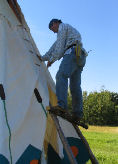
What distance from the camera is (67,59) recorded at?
3.27 m

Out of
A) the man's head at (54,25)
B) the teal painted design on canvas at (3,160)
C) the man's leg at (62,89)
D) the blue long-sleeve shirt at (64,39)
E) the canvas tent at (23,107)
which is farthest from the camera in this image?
the man's head at (54,25)

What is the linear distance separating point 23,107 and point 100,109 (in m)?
39.7

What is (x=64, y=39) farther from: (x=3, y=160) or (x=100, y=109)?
(x=100, y=109)

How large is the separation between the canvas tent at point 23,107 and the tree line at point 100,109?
3564 cm

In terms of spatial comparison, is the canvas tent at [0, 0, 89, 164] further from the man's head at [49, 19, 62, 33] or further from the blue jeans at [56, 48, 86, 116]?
the man's head at [49, 19, 62, 33]

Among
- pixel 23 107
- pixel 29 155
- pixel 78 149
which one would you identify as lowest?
pixel 78 149

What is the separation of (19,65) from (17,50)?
288 mm

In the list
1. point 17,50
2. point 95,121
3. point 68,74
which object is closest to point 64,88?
point 68,74

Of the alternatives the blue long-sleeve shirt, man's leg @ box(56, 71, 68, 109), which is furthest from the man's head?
man's leg @ box(56, 71, 68, 109)

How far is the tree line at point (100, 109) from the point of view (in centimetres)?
4047

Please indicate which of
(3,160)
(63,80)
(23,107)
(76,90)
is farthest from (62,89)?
(3,160)

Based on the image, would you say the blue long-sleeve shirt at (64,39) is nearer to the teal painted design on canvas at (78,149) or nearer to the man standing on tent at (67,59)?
the man standing on tent at (67,59)

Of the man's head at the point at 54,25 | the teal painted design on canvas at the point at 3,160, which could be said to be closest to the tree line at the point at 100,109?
the man's head at the point at 54,25

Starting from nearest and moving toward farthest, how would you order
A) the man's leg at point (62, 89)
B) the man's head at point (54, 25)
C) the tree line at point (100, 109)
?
the man's leg at point (62, 89) < the man's head at point (54, 25) < the tree line at point (100, 109)
